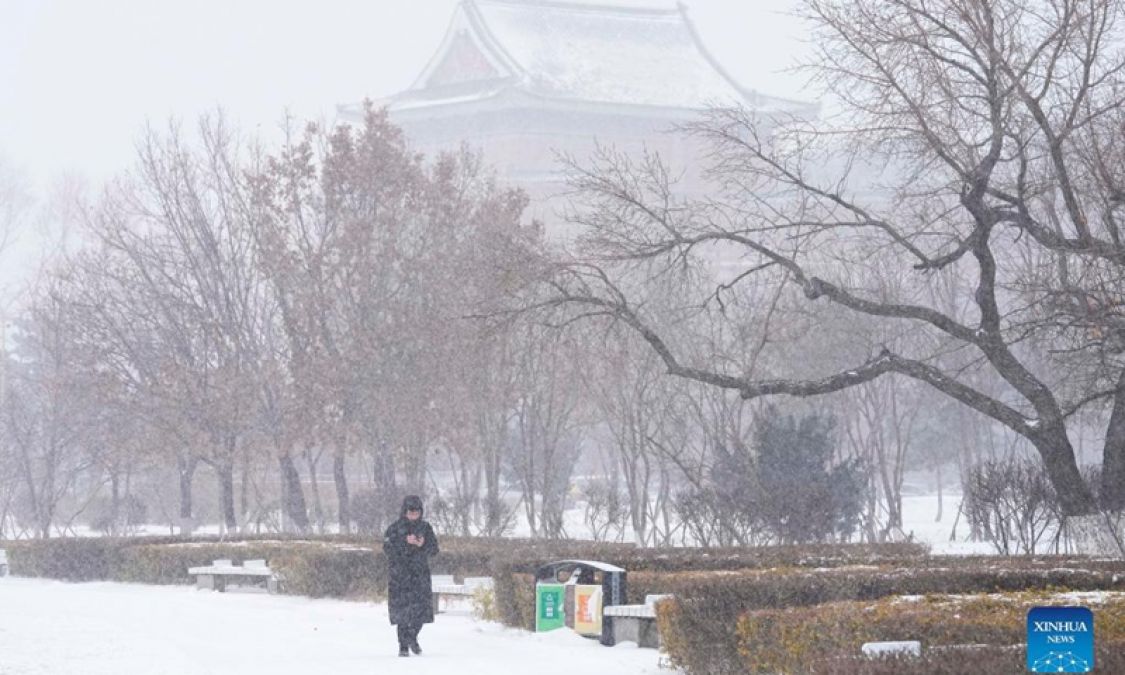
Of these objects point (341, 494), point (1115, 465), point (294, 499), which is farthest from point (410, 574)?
point (294, 499)

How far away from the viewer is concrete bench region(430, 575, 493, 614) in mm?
18359

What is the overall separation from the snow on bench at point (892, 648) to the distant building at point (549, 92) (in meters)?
47.9

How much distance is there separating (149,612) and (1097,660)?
529 inches

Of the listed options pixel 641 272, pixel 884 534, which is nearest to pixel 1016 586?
pixel 884 534

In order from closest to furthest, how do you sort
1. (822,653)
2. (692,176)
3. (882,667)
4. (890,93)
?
1. (882,667)
2. (822,653)
3. (890,93)
4. (692,176)

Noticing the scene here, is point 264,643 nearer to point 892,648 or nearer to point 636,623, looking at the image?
point 636,623

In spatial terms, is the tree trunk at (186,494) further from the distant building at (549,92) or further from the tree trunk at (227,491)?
the distant building at (549,92)

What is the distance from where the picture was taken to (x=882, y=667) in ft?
26.5

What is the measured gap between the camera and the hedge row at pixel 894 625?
31.4 ft

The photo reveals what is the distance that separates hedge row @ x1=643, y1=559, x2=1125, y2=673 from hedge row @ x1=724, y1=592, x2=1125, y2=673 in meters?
0.56

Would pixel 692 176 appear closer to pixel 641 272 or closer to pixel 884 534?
pixel 641 272

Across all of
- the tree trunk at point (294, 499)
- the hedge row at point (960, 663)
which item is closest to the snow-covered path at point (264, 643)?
the hedge row at point (960, 663)

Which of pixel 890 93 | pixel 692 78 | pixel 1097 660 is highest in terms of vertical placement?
pixel 692 78

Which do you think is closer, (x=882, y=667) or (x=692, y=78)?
(x=882, y=667)
